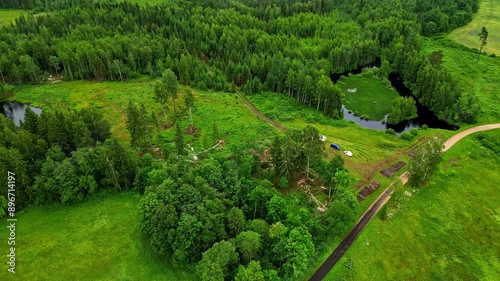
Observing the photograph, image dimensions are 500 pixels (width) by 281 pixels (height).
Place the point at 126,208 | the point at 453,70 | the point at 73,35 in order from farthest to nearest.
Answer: the point at 73,35, the point at 453,70, the point at 126,208

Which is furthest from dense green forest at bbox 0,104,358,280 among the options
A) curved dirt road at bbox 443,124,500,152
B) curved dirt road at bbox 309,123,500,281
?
curved dirt road at bbox 443,124,500,152

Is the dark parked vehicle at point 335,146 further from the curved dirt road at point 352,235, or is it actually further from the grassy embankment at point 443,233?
the grassy embankment at point 443,233

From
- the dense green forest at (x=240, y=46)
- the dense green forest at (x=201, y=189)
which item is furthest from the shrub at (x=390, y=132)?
the dense green forest at (x=201, y=189)

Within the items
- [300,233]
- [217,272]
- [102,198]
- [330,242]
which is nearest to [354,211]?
[330,242]

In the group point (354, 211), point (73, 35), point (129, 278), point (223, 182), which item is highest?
point (73, 35)

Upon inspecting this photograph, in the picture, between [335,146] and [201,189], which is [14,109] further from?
[335,146]

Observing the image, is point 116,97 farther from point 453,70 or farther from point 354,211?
point 453,70

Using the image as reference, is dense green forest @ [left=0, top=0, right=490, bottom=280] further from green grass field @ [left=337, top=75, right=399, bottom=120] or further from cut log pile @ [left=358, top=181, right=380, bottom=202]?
green grass field @ [left=337, top=75, right=399, bottom=120]
